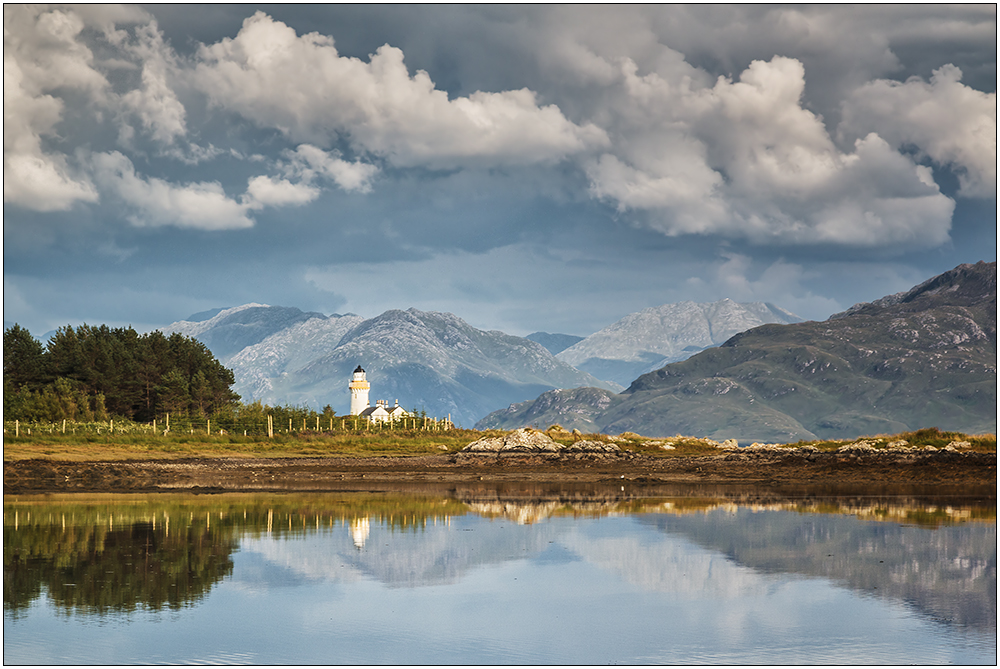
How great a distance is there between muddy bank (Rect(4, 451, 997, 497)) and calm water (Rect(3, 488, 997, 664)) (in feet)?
49.0

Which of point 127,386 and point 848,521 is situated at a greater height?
point 127,386

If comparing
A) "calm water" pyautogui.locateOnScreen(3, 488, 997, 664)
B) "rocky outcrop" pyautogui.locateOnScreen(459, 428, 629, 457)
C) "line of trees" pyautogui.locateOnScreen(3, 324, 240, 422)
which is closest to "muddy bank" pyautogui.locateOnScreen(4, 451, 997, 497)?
"rocky outcrop" pyautogui.locateOnScreen(459, 428, 629, 457)

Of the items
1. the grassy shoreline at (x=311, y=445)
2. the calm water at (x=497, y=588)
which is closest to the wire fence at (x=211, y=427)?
the grassy shoreline at (x=311, y=445)

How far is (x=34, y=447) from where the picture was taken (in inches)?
2574

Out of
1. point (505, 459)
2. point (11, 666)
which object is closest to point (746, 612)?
point (11, 666)

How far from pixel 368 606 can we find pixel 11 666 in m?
7.54

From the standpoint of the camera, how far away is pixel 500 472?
6531cm

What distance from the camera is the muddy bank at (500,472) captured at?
178ft

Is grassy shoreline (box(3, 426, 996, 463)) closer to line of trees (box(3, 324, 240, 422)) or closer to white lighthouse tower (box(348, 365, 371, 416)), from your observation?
line of trees (box(3, 324, 240, 422))

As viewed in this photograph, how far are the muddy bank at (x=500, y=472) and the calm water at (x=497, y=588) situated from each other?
14.9 metres

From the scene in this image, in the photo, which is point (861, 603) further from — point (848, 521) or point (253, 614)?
point (848, 521)

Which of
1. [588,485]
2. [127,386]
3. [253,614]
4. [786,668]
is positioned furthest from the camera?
[127,386]

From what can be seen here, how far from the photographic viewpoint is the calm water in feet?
57.1

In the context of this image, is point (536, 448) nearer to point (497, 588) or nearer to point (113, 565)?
point (113, 565)
